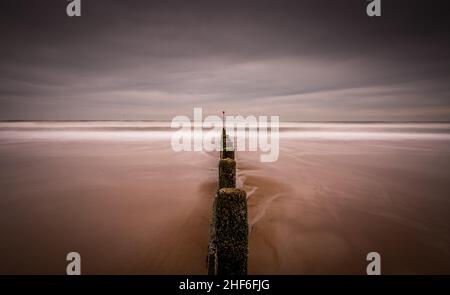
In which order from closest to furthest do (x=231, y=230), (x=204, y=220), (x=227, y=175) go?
(x=231, y=230), (x=227, y=175), (x=204, y=220)

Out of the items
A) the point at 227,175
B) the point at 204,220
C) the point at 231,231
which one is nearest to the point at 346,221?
the point at 227,175

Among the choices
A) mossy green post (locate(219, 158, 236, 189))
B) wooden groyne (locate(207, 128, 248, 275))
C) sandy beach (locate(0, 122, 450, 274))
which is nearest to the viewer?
wooden groyne (locate(207, 128, 248, 275))

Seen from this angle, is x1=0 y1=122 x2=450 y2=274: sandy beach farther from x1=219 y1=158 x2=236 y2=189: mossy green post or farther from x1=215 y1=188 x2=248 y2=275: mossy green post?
x1=215 y1=188 x2=248 y2=275: mossy green post

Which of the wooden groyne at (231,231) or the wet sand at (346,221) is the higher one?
the wooden groyne at (231,231)

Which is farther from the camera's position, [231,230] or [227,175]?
[227,175]

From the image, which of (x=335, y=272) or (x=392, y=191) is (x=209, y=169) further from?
(x=335, y=272)

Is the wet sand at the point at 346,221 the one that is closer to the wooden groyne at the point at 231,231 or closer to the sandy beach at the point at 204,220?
the sandy beach at the point at 204,220

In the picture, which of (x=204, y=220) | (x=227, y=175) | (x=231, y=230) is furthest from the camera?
(x=204, y=220)

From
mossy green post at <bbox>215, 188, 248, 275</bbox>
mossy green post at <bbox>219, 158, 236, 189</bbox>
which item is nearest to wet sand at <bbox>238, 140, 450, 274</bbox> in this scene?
mossy green post at <bbox>219, 158, 236, 189</bbox>

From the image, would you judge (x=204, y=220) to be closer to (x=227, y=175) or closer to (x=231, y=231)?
(x=227, y=175)

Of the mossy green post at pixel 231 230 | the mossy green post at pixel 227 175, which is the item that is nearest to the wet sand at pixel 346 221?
the mossy green post at pixel 227 175

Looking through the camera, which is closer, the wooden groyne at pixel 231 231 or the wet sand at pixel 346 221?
the wooden groyne at pixel 231 231

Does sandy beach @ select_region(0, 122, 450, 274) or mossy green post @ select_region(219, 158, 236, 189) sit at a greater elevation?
mossy green post @ select_region(219, 158, 236, 189)
